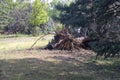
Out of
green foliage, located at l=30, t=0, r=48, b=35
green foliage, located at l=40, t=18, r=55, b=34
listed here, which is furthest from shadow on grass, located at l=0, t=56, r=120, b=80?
green foliage, located at l=40, t=18, r=55, b=34

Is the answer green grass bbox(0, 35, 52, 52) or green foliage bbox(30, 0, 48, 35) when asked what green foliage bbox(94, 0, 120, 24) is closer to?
green grass bbox(0, 35, 52, 52)

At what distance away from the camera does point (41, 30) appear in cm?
5238

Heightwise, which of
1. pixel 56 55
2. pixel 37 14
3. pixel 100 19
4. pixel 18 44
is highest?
pixel 100 19

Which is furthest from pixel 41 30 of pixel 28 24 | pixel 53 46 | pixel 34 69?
pixel 34 69

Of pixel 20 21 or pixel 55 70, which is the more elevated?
pixel 55 70

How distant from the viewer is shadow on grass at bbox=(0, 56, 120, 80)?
1053 cm

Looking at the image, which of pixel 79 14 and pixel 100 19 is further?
pixel 79 14

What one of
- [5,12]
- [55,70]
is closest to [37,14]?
[5,12]

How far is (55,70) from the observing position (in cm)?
1193

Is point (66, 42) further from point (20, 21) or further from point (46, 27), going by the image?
point (46, 27)

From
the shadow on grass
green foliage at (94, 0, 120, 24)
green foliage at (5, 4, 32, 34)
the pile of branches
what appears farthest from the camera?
green foliage at (5, 4, 32, 34)

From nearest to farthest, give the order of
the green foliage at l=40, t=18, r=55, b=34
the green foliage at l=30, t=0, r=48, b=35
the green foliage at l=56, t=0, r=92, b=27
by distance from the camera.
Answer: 1. the green foliage at l=56, t=0, r=92, b=27
2. the green foliage at l=30, t=0, r=48, b=35
3. the green foliage at l=40, t=18, r=55, b=34

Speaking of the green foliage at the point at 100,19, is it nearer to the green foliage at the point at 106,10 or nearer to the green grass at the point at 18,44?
the green foliage at the point at 106,10

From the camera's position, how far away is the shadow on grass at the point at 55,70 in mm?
10531
